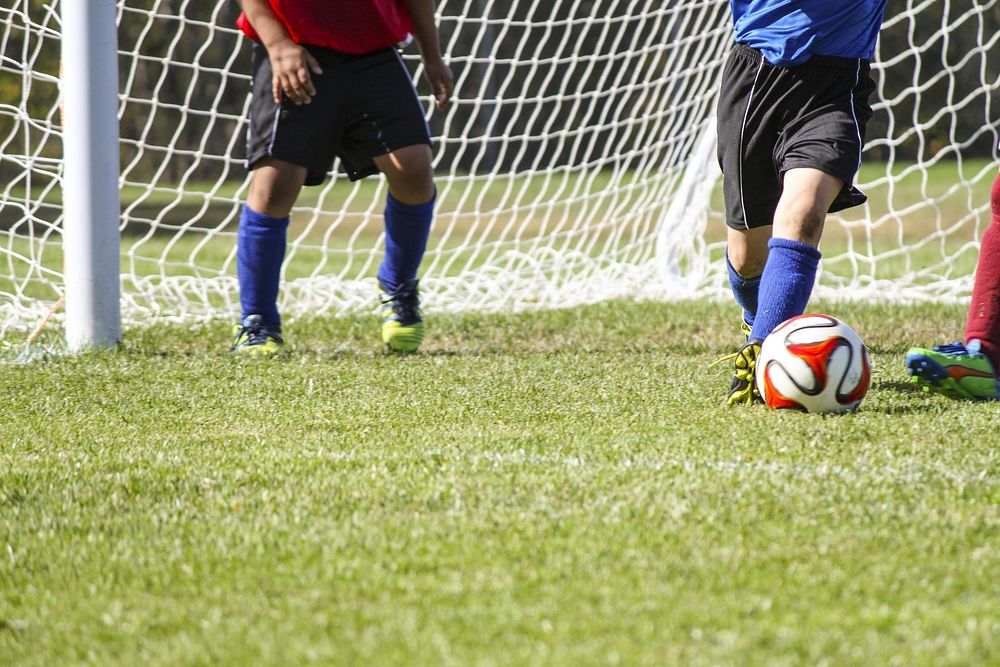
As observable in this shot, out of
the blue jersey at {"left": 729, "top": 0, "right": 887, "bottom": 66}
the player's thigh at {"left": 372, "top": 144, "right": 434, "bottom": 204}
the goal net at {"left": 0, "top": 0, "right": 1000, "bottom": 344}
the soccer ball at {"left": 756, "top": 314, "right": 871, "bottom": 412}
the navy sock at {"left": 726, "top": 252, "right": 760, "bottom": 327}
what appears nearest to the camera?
the soccer ball at {"left": 756, "top": 314, "right": 871, "bottom": 412}

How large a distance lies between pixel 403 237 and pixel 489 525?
7.31ft

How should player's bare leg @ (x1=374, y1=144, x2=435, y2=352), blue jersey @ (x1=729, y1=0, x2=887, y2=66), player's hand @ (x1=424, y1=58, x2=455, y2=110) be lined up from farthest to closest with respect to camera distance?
player's hand @ (x1=424, y1=58, x2=455, y2=110), player's bare leg @ (x1=374, y1=144, x2=435, y2=352), blue jersey @ (x1=729, y1=0, x2=887, y2=66)

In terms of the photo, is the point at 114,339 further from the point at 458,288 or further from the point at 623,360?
the point at 458,288

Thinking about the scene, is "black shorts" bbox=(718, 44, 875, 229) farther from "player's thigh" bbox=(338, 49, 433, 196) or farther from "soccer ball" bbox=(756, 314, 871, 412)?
"player's thigh" bbox=(338, 49, 433, 196)

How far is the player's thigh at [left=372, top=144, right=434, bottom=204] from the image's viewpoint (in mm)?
3941

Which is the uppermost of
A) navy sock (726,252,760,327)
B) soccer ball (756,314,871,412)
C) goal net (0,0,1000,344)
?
soccer ball (756,314,871,412)

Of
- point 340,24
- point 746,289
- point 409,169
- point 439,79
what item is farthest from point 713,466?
point 439,79

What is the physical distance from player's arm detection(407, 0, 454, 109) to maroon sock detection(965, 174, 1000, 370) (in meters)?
1.93

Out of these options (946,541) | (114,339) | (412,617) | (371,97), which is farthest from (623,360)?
(412,617)

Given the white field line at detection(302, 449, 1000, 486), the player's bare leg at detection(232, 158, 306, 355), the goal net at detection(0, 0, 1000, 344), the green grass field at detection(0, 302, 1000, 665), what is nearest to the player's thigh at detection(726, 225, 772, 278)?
the green grass field at detection(0, 302, 1000, 665)

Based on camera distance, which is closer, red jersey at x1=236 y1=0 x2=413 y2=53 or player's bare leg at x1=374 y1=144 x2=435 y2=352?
red jersey at x1=236 y1=0 x2=413 y2=53

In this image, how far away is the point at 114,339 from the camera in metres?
4.12

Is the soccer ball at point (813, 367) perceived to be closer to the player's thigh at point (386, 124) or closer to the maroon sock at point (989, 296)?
the maroon sock at point (989, 296)

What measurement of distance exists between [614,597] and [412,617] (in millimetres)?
296
